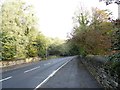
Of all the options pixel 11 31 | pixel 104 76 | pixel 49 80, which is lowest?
pixel 49 80

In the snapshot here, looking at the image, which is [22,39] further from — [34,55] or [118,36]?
[118,36]

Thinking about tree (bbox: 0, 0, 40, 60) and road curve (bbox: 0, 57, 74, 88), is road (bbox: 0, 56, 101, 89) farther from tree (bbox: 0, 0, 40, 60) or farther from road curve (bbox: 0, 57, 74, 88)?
tree (bbox: 0, 0, 40, 60)

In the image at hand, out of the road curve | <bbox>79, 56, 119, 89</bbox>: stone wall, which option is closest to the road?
the road curve

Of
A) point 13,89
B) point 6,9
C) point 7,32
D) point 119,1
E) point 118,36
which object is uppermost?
point 6,9

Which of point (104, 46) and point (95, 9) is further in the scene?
point (95, 9)

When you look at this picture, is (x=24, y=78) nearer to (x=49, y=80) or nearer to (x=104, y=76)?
(x=49, y=80)

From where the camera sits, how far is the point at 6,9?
45.5 m

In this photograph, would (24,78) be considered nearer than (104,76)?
No

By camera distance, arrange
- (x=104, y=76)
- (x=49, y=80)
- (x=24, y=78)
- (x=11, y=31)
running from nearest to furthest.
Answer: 1. (x=104, y=76)
2. (x=49, y=80)
3. (x=24, y=78)
4. (x=11, y=31)

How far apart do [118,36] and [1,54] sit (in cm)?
3715

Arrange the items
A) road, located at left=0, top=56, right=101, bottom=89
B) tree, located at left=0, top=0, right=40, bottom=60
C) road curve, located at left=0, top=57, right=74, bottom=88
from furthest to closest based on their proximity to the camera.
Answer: tree, located at left=0, top=0, right=40, bottom=60 → road curve, located at left=0, top=57, right=74, bottom=88 → road, located at left=0, top=56, right=101, bottom=89

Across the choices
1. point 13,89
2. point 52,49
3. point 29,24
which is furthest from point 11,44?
point 52,49

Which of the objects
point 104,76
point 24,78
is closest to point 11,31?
point 24,78

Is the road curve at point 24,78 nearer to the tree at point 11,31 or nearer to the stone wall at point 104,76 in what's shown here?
the stone wall at point 104,76
